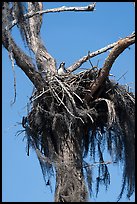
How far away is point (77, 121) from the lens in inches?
261

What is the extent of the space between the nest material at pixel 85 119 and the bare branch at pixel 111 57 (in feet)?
0.32

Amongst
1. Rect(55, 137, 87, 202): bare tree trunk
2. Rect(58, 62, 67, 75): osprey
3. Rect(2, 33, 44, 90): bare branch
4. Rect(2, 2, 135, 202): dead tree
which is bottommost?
Rect(55, 137, 87, 202): bare tree trunk

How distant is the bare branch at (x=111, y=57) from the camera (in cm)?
628

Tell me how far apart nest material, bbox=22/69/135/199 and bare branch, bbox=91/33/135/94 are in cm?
10

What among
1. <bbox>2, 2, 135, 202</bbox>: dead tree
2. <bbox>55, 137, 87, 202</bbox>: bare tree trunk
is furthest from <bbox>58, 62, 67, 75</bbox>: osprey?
<bbox>55, 137, 87, 202</bbox>: bare tree trunk

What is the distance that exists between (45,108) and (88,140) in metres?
0.70

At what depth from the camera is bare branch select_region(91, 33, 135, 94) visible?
6281 millimetres

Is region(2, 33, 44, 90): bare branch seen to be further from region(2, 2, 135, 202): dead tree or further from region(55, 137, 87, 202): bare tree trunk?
region(55, 137, 87, 202): bare tree trunk

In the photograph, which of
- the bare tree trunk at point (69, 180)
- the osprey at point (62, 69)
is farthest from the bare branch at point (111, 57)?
the bare tree trunk at point (69, 180)

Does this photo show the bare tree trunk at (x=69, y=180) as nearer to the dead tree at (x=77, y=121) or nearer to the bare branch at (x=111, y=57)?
the dead tree at (x=77, y=121)

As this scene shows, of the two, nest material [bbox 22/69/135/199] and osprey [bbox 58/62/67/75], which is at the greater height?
osprey [bbox 58/62/67/75]

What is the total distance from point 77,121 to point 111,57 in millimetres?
881

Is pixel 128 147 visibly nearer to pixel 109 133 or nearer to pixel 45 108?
pixel 109 133

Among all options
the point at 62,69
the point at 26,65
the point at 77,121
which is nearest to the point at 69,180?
the point at 77,121
